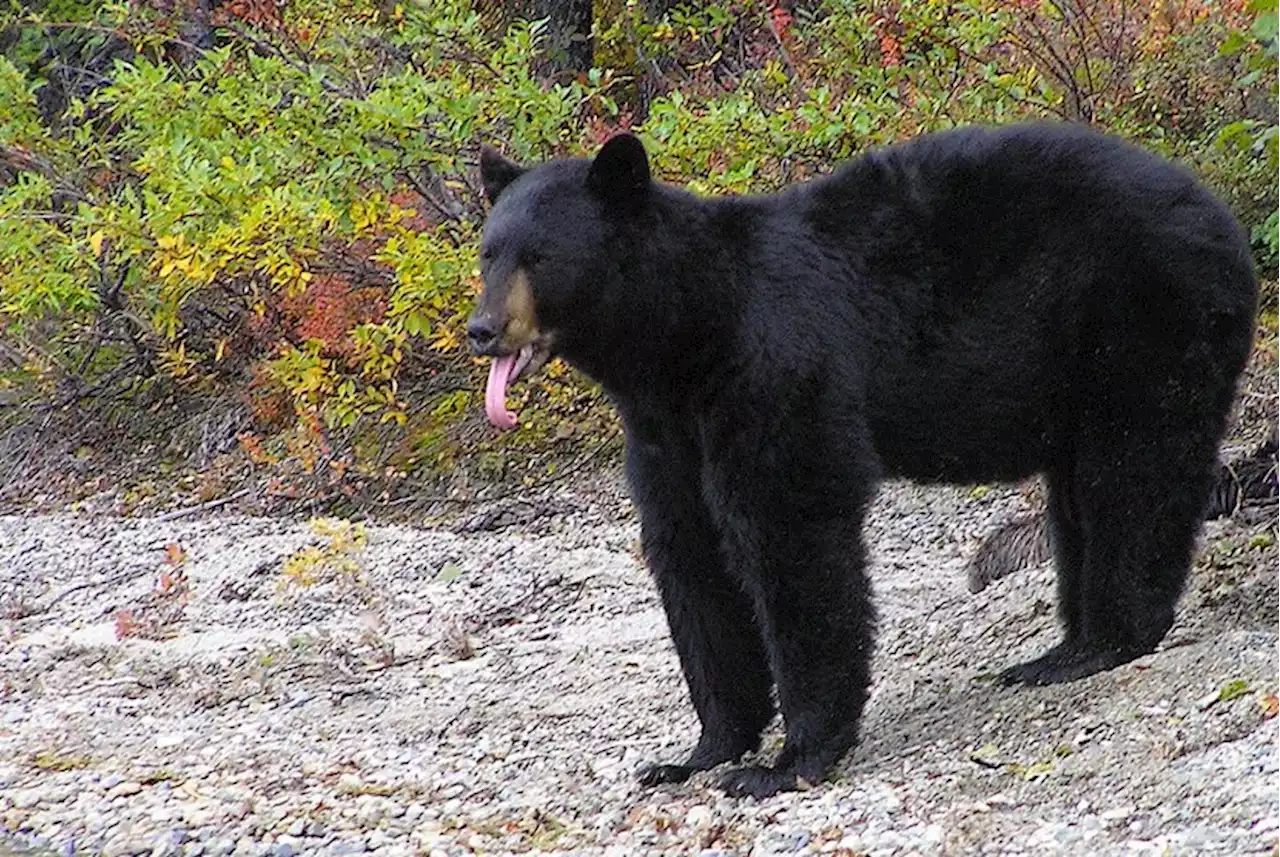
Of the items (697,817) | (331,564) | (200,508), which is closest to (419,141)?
(331,564)

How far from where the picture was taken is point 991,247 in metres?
5.73

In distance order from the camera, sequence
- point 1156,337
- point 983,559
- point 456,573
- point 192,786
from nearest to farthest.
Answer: point 1156,337
point 192,786
point 983,559
point 456,573

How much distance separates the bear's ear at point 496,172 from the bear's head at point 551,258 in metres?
0.30

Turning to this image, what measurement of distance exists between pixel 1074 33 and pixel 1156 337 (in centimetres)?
465

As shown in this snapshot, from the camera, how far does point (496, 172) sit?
5789 millimetres

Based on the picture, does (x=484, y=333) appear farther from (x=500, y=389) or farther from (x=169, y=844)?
(x=169, y=844)

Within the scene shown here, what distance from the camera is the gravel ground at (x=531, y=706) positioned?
196 inches

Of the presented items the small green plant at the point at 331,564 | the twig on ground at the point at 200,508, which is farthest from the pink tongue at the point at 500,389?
the twig on ground at the point at 200,508

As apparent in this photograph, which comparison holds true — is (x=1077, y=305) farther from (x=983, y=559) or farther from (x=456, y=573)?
(x=456, y=573)

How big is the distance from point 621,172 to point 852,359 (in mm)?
924

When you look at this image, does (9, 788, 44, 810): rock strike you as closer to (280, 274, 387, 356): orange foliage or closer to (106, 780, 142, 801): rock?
(106, 780, 142, 801): rock

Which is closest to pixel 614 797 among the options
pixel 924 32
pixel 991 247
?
pixel 991 247

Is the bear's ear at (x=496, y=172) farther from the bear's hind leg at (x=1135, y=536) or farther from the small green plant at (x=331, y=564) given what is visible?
the small green plant at (x=331, y=564)

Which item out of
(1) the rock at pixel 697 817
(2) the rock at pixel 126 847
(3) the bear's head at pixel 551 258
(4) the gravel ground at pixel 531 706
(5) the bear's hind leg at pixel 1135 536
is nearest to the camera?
(4) the gravel ground at pixel 531 706
